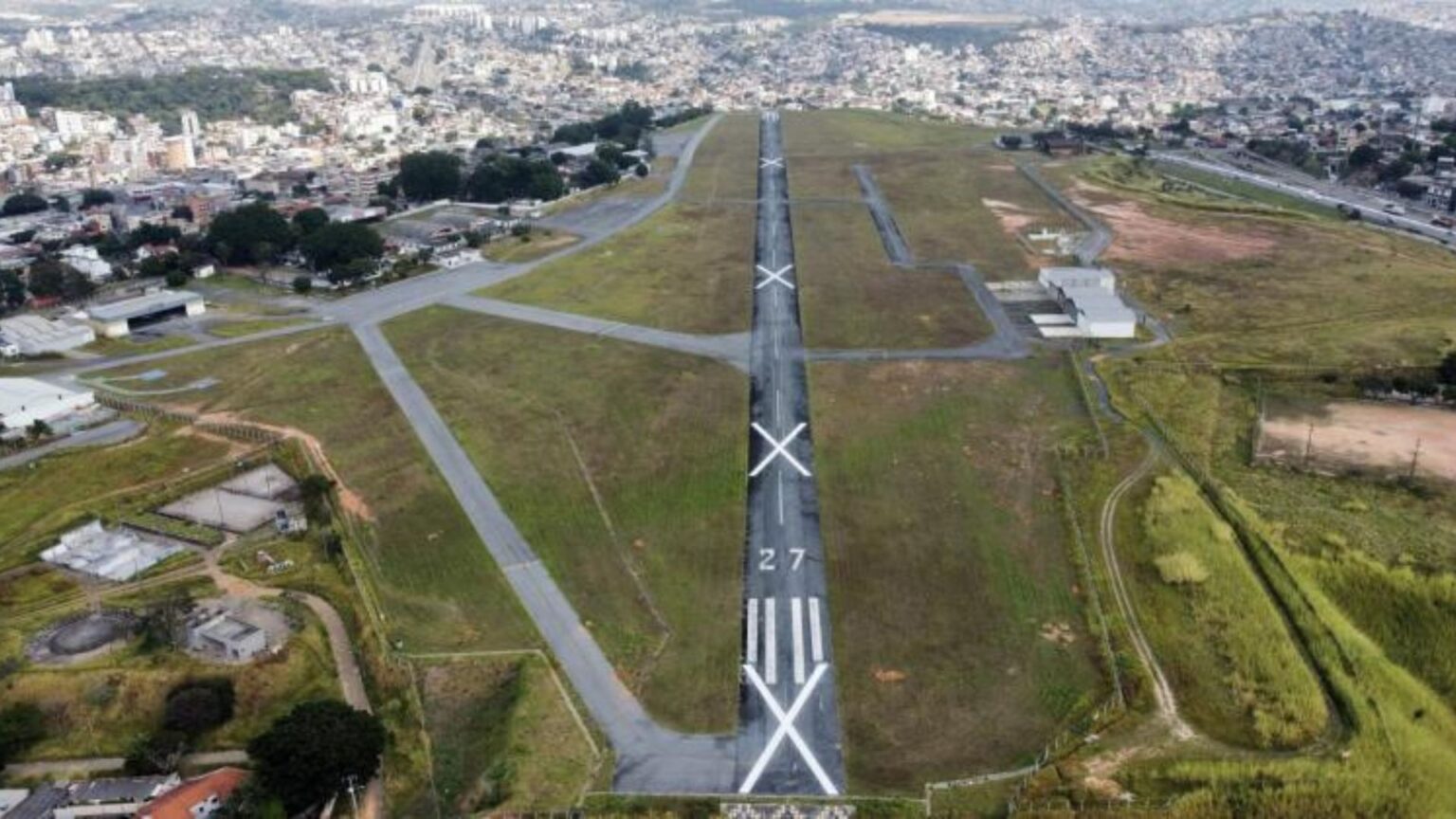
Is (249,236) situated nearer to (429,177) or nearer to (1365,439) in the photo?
(429,177)

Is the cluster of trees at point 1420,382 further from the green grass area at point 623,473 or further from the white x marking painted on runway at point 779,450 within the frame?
the green grass area at point 623,473

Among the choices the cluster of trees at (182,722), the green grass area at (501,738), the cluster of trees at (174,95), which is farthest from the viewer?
the cluster of trees at (174,95)

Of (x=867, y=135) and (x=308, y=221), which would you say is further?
(x=867, y=135)

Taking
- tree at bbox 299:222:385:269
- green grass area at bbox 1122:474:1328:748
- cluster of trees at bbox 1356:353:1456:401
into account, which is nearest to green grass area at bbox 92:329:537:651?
tree at bbox 299:222:385:269

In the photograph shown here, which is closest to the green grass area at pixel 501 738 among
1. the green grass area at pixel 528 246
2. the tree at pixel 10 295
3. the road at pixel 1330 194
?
the green grass area at pixel 528 246

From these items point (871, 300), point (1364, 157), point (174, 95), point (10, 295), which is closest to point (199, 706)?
point (871, 300)

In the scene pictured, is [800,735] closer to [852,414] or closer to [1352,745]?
[1352,745]
